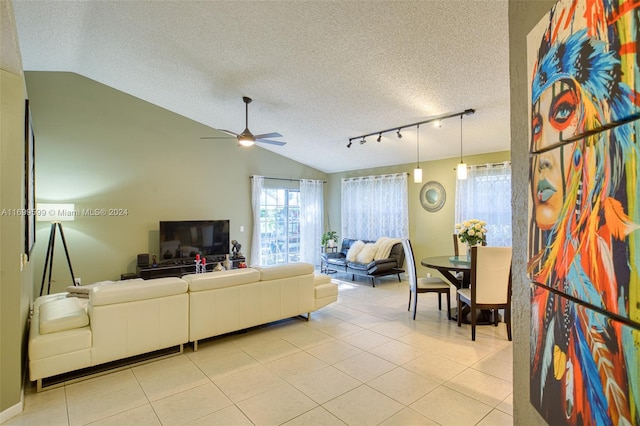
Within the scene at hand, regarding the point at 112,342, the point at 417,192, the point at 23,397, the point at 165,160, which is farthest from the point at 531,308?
the point at 165,160

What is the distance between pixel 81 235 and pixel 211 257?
2138 mm

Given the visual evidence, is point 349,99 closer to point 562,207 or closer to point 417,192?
point 417,192

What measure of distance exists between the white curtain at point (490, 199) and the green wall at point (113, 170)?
4830 mm

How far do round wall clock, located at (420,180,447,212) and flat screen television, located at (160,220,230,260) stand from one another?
4.14m

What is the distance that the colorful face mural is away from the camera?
28.9 inches

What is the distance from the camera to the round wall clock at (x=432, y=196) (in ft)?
21.3

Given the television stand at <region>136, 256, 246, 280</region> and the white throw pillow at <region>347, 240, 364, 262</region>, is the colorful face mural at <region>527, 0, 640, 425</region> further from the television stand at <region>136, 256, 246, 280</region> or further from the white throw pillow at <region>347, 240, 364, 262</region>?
the white throw pillow at <region>347, 240, 364, 262</region>

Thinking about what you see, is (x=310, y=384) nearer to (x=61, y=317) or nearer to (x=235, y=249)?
(x=61, y=317)

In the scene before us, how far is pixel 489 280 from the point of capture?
3719 mm

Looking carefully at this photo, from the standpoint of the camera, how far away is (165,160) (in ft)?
20.4

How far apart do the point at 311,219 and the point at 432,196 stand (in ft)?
10.4

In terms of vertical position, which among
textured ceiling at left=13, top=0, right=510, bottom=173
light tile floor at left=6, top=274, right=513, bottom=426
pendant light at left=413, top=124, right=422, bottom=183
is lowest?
light tile floor at left=6, top=274, right=513, bottom=426

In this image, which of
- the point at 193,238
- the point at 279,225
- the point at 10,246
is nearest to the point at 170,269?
the point at 193,238

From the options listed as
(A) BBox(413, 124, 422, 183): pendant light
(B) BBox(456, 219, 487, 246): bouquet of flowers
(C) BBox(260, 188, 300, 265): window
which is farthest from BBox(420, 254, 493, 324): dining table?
(C) BBox(260, 188, 300, 265): window
